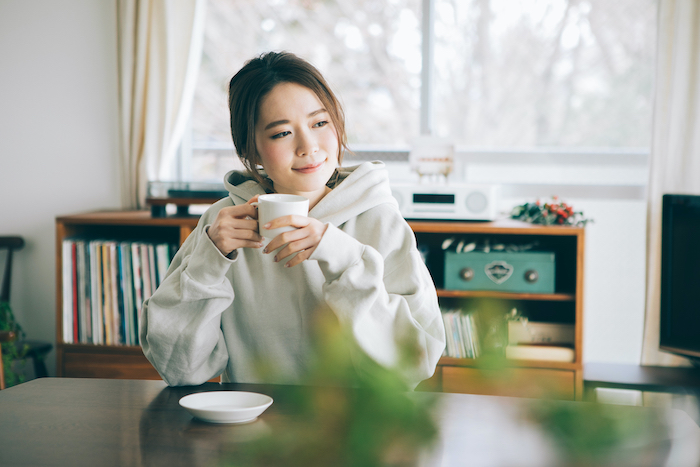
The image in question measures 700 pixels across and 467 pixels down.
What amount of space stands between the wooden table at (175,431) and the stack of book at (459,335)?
49.9 inches

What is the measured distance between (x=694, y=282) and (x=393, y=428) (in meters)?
1.96

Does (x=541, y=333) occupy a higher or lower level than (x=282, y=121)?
lower

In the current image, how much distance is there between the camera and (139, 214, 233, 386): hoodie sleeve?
98 cm

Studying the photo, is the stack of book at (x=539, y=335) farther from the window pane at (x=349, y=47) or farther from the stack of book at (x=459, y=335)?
the window pane at (x=349, y=47)

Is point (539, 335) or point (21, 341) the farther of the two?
point (21, 341)

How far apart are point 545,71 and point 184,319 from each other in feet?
6.75

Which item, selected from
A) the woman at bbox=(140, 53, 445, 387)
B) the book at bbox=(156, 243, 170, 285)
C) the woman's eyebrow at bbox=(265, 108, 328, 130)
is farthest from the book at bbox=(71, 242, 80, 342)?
the woman's eyebrow at bbox=(265, 108, 328, 130)

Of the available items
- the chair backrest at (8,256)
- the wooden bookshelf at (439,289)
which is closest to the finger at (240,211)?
the wooden bookshelf at (439,289)

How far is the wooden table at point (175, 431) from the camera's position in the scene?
64cm

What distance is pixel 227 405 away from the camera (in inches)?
31.9

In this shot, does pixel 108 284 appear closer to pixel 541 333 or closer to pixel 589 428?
pixel 541 333

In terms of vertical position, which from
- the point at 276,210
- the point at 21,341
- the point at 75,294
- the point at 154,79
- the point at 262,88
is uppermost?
the point at 154,79

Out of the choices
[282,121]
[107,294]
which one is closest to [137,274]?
[107,294]

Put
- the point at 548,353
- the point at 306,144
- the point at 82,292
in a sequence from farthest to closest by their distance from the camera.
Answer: the point at 82,292 → the point at 548,353 → the point at 306,144
